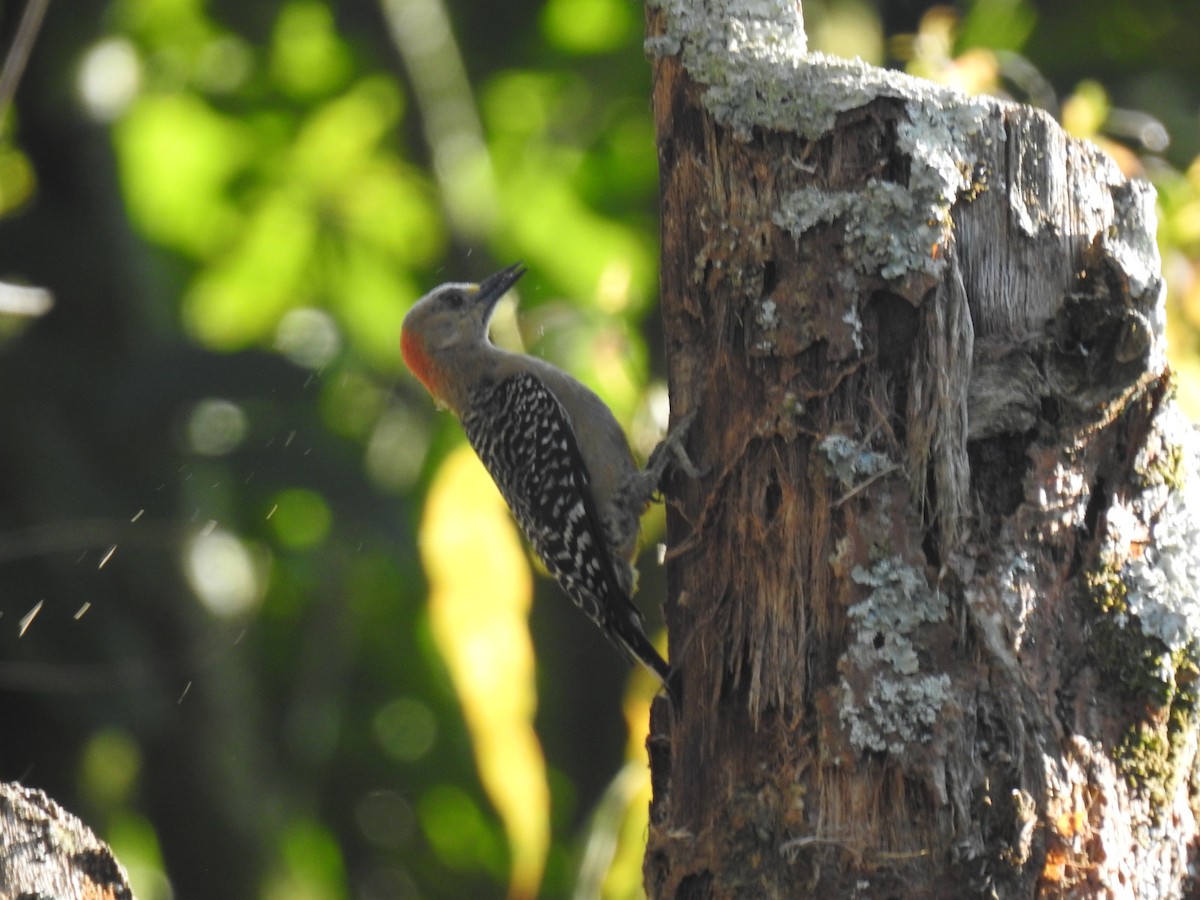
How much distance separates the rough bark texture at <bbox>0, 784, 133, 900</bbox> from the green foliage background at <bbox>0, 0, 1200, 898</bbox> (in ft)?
12.0

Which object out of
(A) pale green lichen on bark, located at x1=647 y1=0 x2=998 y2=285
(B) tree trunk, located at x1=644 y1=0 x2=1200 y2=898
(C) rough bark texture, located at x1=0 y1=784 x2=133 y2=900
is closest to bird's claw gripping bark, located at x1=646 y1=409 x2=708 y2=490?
(B) tree trunk, located at x1=644 y1=0 x2=1200 y2=898

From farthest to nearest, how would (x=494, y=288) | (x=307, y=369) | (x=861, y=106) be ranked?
(x=307, y=369)
(x=494, y=288)
(x=861, y=106)

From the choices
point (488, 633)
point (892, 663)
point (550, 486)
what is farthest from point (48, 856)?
point (488, 633)

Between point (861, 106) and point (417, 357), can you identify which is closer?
point (861, 106)

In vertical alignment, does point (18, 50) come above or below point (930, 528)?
above

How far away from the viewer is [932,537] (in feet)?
10.8

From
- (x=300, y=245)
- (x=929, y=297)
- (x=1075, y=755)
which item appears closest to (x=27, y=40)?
(x=929, y=297)

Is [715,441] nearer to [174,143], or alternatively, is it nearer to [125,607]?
[125,607]

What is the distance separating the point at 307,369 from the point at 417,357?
1.74 metres

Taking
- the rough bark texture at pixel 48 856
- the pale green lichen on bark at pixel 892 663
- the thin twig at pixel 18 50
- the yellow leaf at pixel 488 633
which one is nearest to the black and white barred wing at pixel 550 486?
the yellow leaf at pixel 488 633

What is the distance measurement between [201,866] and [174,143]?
454cm

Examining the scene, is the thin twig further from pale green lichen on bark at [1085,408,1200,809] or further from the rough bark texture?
pale green lichen on bark at [1085,408,1200,809]

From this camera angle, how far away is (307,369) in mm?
7730

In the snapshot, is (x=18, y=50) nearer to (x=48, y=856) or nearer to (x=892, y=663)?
(x=48, y=856)
